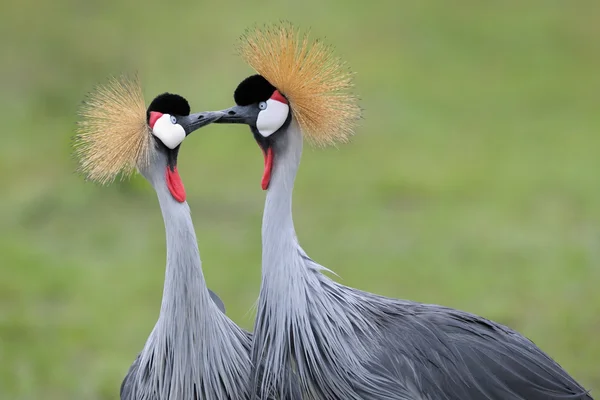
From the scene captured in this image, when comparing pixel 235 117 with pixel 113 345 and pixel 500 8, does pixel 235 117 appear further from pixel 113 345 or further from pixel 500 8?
pixel 500 8

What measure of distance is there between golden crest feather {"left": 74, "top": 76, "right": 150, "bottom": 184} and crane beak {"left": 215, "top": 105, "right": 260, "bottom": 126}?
0.19 meters

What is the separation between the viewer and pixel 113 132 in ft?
7.96

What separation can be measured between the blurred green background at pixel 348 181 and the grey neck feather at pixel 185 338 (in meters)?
0.28

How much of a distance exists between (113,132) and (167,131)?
0.13m

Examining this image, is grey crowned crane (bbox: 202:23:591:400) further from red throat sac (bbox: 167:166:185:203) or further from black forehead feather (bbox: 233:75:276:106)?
red throat sac (bbox: 167:166:185:203)

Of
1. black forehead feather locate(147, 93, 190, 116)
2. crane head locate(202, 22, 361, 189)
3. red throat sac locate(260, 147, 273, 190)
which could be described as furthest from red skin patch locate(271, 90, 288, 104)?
black forehead feather locate(147, 93, 190, 116)

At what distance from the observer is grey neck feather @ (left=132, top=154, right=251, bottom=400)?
2434mm

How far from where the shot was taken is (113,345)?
13.6 ft

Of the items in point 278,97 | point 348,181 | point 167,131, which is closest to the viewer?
point 167,131

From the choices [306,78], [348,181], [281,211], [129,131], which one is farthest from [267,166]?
[348,181]

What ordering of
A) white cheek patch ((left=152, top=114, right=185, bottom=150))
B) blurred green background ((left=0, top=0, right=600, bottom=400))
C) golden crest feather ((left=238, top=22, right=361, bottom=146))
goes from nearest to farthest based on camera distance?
white cheek patch ((left=152, top=114, right=185, bottom=150))
golden crest feather ((left=238, top=22, right=361, bottom=146))
blurred green background ((left=0, top=0, right=600, bottom=400))

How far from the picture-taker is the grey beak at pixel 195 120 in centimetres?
244

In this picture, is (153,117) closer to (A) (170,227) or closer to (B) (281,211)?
(A) (170,227)

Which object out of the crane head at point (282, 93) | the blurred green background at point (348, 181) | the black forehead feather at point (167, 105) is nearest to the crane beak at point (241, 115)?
the crane head at point (282, 93)
